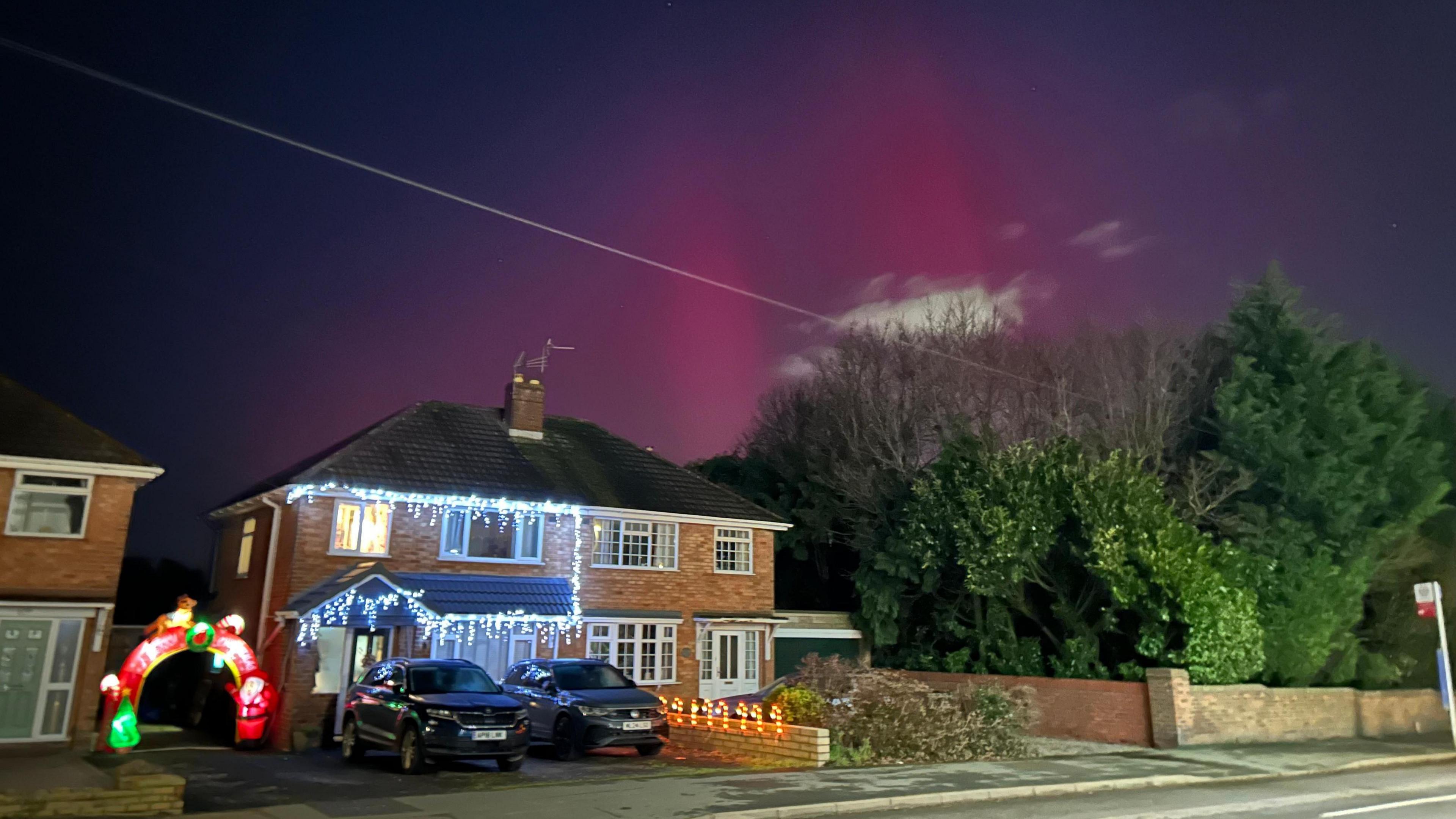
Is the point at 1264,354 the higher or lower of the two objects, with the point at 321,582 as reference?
higher

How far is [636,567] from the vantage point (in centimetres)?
2542

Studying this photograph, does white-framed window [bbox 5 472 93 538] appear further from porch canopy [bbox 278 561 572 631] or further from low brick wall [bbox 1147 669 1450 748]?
low brick wall [bbox 1147 669 1450 748]

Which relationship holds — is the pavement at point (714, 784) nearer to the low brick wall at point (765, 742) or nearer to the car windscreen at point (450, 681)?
the low brick wall at point (765, 742)

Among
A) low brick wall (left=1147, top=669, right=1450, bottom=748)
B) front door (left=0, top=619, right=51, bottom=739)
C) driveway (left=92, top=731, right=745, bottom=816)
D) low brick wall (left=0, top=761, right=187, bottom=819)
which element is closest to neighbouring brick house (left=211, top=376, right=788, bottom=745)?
driveway (left=92, top=731, right=745, bottom=816)

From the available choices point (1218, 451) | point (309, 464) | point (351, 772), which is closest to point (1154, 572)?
point (1218, 451)

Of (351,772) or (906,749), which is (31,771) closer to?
(351,772)

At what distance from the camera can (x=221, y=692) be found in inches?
878

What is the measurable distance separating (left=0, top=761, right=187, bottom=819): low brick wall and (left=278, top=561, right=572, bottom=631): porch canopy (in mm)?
9139

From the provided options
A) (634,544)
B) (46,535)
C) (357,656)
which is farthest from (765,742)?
(46,535)

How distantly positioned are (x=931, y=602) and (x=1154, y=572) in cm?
900

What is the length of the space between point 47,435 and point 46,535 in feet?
6.45

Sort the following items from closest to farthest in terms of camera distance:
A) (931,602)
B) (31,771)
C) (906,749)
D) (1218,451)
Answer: (31,771), (906,749), (1218,451), (931,602)

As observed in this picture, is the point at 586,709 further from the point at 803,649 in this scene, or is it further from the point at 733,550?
the point at 803,649

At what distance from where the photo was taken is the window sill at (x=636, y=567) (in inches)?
979
